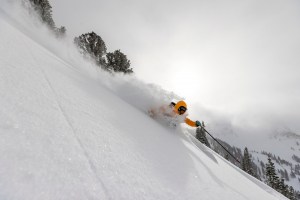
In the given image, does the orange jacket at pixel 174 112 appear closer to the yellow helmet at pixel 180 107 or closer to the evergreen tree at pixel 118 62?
the yellow helmet at pixel 180 107

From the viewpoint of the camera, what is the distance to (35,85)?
145 inches

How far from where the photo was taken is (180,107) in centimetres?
938

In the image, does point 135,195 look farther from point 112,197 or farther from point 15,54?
point 15,54

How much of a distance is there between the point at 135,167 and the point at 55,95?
1888mm

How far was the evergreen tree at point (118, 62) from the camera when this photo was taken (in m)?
28.0

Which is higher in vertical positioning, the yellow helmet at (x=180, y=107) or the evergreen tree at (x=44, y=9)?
the evergreen tree at (x=44, y=9)

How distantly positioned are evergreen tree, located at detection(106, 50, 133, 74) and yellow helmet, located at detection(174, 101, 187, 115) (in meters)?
19.3

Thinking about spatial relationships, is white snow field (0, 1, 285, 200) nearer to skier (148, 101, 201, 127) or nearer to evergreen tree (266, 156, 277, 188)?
skier (148, 101, 201, 127)

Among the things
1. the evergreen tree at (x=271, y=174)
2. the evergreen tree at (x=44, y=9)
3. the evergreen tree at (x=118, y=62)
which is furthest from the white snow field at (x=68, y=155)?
the evergreen tree at (x=271, y=174)

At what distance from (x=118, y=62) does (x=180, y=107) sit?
20.1 meters

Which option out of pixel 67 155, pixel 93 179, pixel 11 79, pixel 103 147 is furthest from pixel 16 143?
pixel 11 79

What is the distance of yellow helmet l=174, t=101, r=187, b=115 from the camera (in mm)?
9367

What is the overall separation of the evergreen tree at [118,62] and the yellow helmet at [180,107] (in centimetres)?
1932

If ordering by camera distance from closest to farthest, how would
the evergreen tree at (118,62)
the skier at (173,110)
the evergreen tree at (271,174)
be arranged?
the skier at (173,110)
the evergreen tree at (118,62)
the evergreen tree at (271,174)
